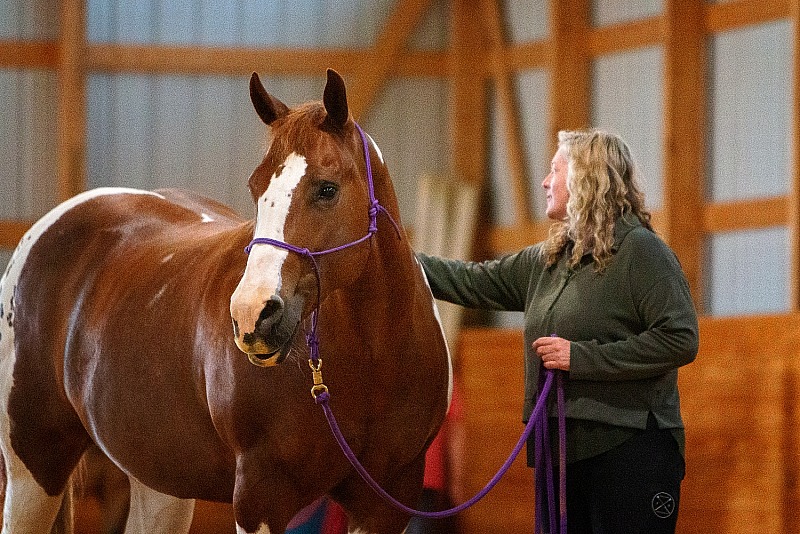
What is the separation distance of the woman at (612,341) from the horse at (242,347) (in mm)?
346

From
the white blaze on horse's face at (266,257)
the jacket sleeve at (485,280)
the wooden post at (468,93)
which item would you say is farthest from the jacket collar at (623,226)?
the wooden post at (468,93)

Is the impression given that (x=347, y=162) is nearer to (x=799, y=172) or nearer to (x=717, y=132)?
(x=799, y=172)

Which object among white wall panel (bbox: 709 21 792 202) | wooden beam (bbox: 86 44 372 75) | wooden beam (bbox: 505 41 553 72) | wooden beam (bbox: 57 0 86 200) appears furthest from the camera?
wooden beam (bbox: 86 44 372 75)

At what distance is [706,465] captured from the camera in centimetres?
514

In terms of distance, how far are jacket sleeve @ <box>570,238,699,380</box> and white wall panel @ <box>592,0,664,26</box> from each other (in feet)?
15.6

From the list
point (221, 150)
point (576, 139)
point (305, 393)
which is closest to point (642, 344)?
point (576, 139)

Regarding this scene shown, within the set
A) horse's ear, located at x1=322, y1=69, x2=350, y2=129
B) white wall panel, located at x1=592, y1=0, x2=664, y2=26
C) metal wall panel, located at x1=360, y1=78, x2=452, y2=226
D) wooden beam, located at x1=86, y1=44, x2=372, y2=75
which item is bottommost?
horse's ear, located at x1=322, y1=69, x2=350, y2=129

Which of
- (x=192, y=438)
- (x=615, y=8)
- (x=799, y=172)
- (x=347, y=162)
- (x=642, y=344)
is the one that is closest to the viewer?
(x=347, y=162)

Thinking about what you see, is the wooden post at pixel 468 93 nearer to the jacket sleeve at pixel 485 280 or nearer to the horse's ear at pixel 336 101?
the jacket sleeve at pixel 485 280

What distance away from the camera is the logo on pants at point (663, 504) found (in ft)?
9.32

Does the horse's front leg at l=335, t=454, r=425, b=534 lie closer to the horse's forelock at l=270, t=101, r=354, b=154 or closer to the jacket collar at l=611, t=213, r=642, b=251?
the jacket collar at l=611, t=213, r=642, b=251

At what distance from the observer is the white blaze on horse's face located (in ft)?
7.63

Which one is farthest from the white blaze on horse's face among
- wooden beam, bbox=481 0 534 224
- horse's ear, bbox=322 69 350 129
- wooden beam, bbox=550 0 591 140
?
wooden beam, bbox=481 0 534 224

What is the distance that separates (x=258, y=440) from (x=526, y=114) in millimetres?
5953
